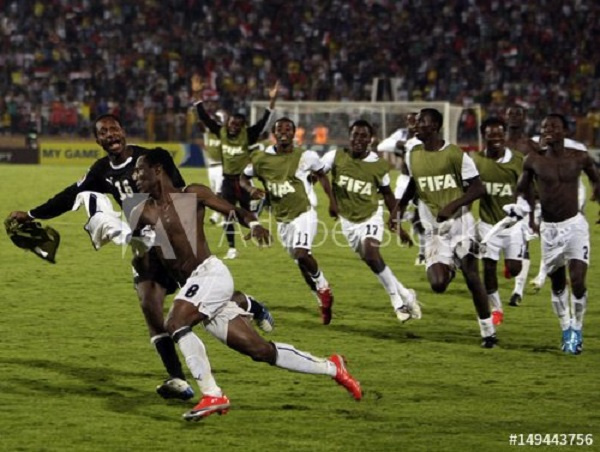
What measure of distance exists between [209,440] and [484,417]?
2040 mm

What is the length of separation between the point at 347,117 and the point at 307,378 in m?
28.0

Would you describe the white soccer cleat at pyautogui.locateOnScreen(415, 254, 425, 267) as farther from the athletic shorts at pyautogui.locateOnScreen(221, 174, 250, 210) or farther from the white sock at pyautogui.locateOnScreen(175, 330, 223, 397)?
the white sock at pyautogui.locateOnScreen(175, 330, 223, 397)

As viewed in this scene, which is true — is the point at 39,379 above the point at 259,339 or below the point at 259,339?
below

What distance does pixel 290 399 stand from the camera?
30.3 feet

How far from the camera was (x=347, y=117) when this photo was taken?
3762cm

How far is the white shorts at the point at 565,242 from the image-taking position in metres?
11.1

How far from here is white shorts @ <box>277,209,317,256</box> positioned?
13.6 metres

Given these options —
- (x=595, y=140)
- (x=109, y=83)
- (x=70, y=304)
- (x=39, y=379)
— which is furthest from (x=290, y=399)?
(x=109, y=83)

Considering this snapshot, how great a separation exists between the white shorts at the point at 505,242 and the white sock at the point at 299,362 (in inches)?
167

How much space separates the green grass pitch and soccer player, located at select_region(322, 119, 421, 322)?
0.80 meters

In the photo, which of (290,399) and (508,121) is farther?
(508,121)

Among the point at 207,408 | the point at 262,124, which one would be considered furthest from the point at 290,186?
the point at 262,124

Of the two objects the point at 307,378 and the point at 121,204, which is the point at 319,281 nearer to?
the point at 307,378

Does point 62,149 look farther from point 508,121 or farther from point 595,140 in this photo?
point 508,121
